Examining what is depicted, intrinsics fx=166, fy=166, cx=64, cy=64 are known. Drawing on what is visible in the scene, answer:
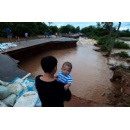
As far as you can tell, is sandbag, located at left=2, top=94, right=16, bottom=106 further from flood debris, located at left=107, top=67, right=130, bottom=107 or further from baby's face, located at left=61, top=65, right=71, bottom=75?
flood debris, located at left=107, top=67, right=130, bottom=107

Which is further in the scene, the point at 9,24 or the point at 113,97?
the point at 9,24

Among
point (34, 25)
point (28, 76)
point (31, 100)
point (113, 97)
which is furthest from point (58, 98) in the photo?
point (34, 25)

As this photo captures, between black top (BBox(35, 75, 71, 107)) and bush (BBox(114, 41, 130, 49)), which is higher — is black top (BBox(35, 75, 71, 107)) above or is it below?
above

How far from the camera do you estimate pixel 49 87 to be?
1325 mm

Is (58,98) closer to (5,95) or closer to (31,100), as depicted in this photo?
(31,100)

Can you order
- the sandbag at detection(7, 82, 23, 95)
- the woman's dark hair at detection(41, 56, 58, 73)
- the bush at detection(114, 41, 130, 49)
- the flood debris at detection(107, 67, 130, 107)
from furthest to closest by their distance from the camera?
the bush at detection(114, 41, 130, 49), the flood debris at detection(107, 67, 130, 107), the sandbag at detection(7, 82, 23, 95), the woman's dark hair at detection(41, 56, 58, 73)

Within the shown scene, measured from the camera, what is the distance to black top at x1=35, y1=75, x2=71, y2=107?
4.35 feet

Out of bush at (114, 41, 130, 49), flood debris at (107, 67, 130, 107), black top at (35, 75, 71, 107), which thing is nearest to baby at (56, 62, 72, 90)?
black top at (35, 75, 71, 107)

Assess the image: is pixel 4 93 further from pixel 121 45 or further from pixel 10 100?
pixel 121 45

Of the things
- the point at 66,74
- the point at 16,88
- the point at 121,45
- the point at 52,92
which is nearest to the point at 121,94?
the point at 16,88

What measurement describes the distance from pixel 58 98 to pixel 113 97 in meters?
3.76

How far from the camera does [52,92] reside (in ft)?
4.43

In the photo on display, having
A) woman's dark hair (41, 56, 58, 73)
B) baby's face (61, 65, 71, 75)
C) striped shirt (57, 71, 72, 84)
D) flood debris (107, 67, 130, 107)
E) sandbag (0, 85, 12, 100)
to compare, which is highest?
woman's dark hair (41, 56, 58, 73)

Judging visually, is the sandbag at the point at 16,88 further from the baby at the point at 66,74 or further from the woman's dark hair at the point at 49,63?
the woman's dark hair at the point at 49,63
